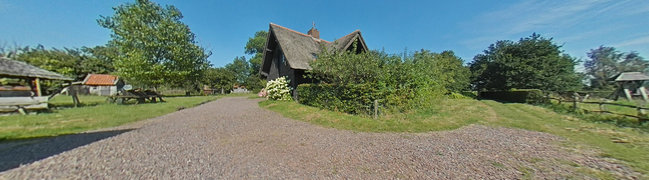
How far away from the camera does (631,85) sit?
15.7 metres

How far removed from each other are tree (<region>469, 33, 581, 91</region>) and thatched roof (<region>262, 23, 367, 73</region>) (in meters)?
20.8

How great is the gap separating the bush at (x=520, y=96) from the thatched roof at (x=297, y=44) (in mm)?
15493

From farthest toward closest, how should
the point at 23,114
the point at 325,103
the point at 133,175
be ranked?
the point at 325,103
the point at 23,114
the point at 133,175

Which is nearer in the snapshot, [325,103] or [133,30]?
[325,103]

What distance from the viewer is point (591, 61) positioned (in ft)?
129

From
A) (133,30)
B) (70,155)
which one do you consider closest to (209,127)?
(70,155)

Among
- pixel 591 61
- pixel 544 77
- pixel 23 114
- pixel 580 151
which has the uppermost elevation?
pixel 591 61

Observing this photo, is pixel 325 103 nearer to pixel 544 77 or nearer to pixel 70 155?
pixel 70 155

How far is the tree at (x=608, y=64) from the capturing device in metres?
35.5

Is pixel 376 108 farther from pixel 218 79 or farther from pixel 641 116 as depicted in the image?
pixel 218 79

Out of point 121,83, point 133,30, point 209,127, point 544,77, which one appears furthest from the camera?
point 121,83

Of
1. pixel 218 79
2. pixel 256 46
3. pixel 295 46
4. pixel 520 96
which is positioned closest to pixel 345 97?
pixel 295 46

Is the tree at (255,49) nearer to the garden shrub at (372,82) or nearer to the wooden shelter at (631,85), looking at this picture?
the garden shrub at (372,82)

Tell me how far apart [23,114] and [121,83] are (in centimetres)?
3734
